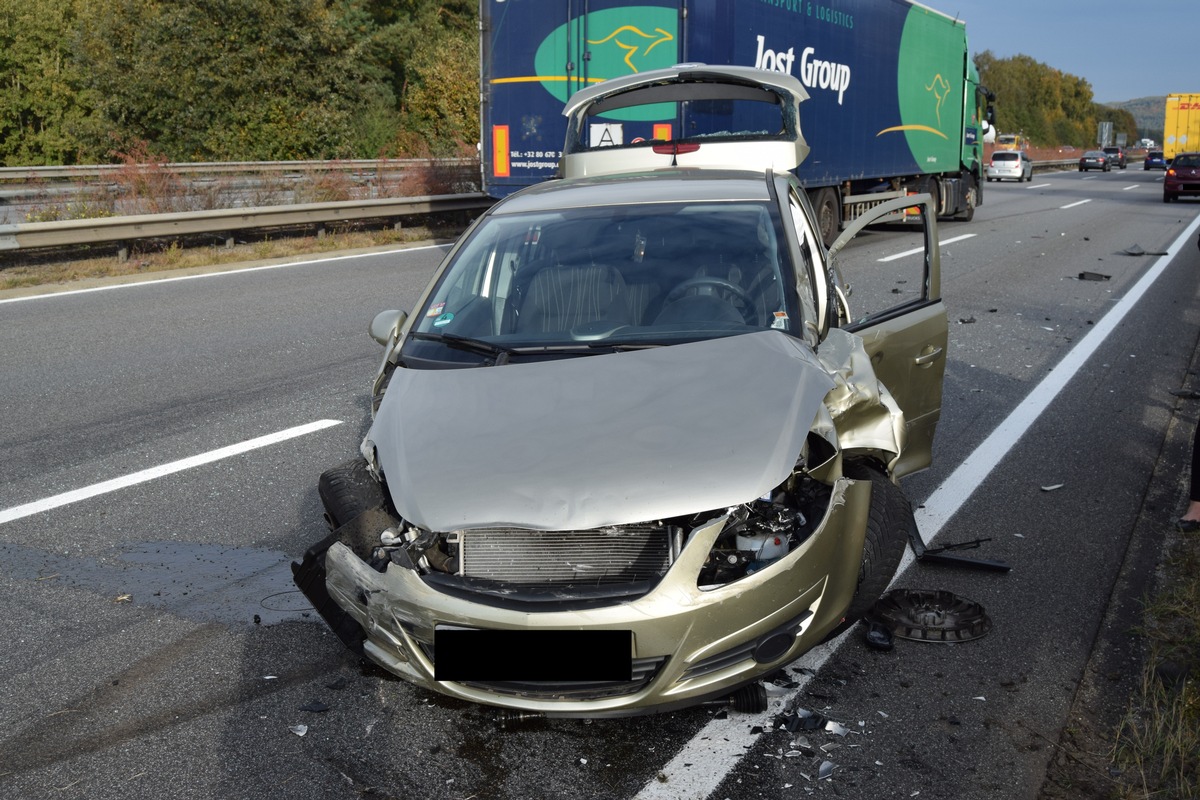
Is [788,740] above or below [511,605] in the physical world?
below

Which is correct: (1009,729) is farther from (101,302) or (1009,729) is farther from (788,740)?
(101,302)

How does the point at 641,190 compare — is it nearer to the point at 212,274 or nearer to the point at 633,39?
the point at 633,39

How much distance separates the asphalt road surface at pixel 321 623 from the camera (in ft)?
10.6

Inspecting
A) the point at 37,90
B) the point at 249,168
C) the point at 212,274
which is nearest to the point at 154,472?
the point at 212,274

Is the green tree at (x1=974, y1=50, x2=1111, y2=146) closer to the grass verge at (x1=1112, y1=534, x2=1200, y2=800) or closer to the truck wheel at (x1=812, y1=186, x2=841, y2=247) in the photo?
the truck wheel at (x1=812, y1=186, x2=841, y2=247)

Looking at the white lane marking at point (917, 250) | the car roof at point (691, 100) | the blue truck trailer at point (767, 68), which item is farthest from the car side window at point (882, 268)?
the car roof at point (691, 100)

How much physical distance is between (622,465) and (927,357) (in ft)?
7.84

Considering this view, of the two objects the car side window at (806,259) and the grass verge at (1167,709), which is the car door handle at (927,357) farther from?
the grass verge at (1167,709)

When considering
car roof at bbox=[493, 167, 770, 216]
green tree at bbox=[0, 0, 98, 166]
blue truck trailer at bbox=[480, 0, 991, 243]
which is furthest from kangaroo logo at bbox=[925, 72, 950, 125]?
green tree at bbox=[0, 0, 98, 166]

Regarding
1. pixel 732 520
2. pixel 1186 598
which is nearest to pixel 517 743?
pixel 732 520

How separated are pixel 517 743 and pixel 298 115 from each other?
37405 mm

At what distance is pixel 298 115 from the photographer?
37938mm

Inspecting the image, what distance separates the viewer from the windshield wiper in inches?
161

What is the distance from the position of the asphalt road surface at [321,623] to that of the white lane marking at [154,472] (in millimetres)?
22
